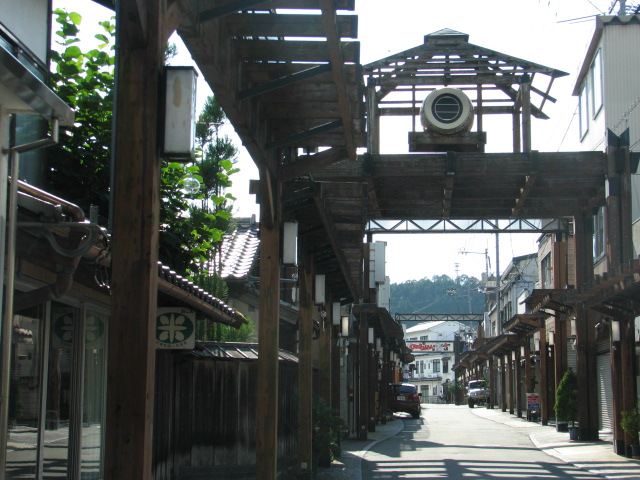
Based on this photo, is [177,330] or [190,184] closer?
[177,330]

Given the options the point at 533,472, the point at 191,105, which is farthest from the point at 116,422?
the point at 533,472

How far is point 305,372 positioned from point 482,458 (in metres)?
7.19

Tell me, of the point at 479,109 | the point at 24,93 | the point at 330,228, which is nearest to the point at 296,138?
the point at 330,228

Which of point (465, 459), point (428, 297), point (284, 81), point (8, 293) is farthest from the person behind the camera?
point (428, 297)

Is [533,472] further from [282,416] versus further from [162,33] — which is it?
[162,33]

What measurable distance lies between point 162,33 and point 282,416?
10393mm

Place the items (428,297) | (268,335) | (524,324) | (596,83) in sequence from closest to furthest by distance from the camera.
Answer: (268,335) → (596,83) → (524,324) → (428,297)

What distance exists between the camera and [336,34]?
7586 millimetres

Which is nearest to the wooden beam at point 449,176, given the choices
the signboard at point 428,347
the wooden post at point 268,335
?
the wooden post at point 268,335

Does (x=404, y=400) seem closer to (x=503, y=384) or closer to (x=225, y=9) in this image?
(x=503, y=384)

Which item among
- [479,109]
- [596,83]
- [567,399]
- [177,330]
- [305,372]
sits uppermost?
[596,83]

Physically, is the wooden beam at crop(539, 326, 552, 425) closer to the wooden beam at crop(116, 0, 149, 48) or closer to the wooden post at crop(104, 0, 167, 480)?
the wooden post at crop(104, 0, 167, 480)

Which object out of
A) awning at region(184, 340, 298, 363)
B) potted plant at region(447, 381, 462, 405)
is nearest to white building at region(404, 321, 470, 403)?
potted plant at region(447, 381, 462, 405)

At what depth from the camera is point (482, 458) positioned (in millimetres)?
20547
